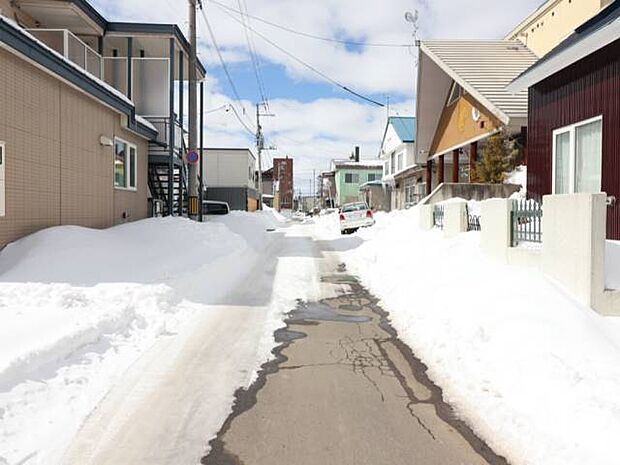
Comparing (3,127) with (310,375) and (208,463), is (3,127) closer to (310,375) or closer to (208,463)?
(310,375)

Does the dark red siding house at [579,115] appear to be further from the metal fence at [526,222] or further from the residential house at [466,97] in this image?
the residential house at [466,97]

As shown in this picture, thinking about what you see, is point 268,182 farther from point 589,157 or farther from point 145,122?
point 589,157

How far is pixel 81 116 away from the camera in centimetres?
1293

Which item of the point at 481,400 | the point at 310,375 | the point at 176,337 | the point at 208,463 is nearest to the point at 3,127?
the point at 176,337

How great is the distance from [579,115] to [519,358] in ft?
24.2

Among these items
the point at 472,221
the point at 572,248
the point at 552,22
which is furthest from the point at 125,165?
the point at 552,22

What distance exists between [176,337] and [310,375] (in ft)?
6.82

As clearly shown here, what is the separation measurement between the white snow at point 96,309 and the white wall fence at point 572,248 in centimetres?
383

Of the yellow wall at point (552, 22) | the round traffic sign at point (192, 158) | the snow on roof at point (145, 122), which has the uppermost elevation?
the yellow wall at point (552, 22)

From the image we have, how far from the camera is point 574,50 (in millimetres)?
10195

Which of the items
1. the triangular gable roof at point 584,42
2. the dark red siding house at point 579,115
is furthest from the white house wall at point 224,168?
the triangular gable roof at point 584,42

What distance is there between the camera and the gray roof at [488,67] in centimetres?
1786

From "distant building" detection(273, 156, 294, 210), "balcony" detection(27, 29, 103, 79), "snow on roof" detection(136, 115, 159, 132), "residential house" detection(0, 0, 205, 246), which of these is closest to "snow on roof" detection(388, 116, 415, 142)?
"residential house" detection(0, 0, 205, 246)

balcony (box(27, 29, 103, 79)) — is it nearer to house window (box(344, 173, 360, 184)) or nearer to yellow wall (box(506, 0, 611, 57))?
yellow wall (box(506, 0, 611, 57))
